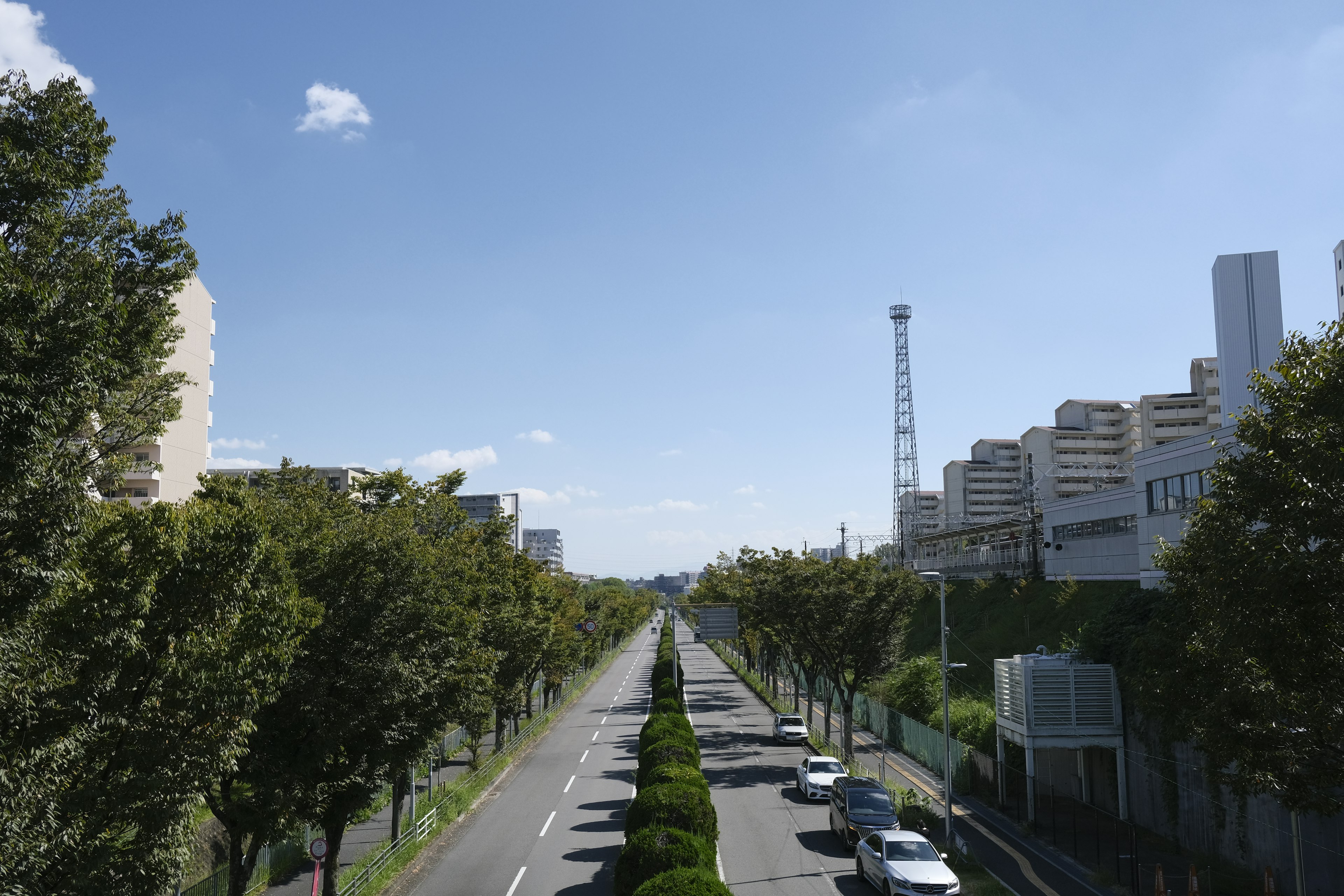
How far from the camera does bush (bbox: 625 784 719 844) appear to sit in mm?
19000

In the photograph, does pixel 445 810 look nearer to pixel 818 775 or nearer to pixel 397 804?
pixel 397 804

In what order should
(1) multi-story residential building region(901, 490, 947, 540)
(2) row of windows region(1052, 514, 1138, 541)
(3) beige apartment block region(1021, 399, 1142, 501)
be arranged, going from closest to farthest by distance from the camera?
(2) row of windows region(1052, 514, 1138, 541)
(1) multi-story residential building region(901, 490, 947, 540)
(3) beige apartment block region(1021, 399, 1142, 501)

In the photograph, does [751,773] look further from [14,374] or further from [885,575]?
[14,374]

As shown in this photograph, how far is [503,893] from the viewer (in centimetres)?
1983

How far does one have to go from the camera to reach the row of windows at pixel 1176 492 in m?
30.5

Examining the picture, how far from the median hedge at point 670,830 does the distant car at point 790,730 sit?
587 inches

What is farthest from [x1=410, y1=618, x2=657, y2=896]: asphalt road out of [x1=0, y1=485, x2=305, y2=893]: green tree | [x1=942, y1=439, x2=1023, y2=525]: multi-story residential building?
[x1=942, y1=439, x2=1023, y2=525]: multi-story residential building

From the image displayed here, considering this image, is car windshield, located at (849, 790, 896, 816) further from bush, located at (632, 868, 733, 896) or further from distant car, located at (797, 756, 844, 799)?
bush, located at (632, 868, 733, 896)

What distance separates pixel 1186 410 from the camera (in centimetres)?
9938

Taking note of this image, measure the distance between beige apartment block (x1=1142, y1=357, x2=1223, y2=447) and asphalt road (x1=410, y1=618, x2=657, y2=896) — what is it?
80.4 meters

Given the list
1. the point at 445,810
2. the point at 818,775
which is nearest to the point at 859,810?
the point at 818,775

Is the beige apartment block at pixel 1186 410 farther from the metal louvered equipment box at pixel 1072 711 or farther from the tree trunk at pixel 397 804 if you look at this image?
the tree trunk at pixel 397 804

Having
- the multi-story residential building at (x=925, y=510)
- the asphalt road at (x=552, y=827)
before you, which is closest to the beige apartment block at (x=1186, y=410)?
the multi-story residential building at (x=925, y=510)

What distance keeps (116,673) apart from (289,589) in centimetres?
295
